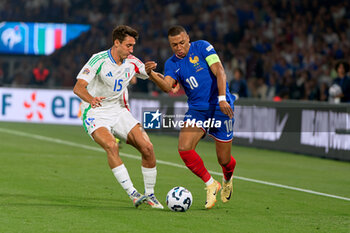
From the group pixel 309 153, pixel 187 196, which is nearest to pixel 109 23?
pixel 309 153

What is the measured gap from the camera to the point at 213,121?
9.58 metres

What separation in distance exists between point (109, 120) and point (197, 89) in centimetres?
118

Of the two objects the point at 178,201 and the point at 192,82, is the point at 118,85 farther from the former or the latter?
the point at 178,201

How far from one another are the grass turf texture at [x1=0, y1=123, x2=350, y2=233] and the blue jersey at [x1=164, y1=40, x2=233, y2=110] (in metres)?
1.33

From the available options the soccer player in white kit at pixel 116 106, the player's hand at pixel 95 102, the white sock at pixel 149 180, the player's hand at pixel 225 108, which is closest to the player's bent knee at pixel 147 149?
the soccer player in white kit at pixel 116 106

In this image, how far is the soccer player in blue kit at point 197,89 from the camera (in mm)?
9406

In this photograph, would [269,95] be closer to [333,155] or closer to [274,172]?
[333,155]

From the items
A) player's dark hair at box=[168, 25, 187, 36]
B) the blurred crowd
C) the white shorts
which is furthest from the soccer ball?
the blurred crowd

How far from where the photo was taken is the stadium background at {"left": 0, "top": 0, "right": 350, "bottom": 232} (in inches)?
344

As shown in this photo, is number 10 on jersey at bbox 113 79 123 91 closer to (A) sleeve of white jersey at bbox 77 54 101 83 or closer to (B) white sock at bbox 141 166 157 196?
(A) sleeve of white jersey at bbox 77 54 101 83

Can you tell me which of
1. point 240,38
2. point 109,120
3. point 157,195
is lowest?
point 157,195

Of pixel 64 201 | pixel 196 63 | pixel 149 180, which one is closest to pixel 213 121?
pixel 196 63

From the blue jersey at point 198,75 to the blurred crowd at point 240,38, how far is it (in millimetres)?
7856

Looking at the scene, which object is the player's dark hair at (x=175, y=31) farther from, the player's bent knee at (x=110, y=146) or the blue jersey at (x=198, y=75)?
the player's bent knee at (x=110, y=146)
